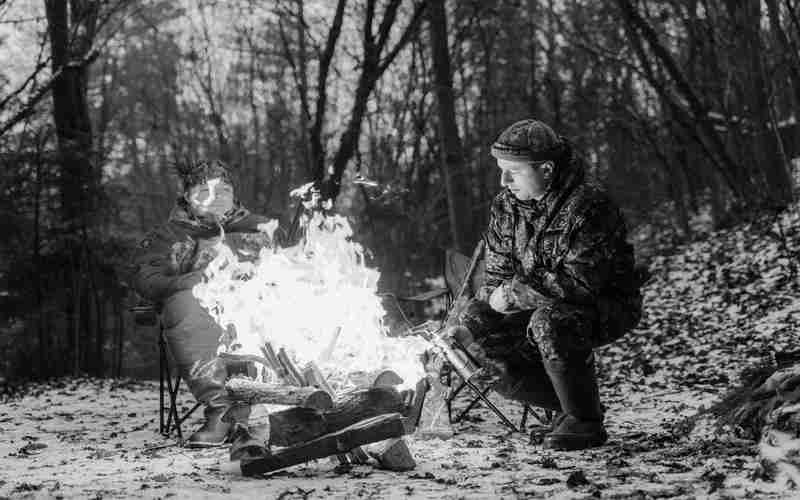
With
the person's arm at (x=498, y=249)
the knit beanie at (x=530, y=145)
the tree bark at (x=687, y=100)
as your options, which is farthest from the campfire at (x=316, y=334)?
the tree bark at (x=687, y=100)

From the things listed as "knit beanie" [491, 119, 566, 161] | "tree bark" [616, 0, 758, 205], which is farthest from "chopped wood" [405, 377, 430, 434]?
"tree bark" [616, 0, 758, 205]

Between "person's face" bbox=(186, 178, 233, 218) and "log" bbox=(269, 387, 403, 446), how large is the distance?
1971 mm

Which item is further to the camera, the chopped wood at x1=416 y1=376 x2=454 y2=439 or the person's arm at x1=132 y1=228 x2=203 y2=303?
the person's arm at x1=132 y1=228 x2=203 y2=303

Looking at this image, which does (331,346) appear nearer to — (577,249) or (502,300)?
(502,300)

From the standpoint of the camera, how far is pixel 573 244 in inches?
147

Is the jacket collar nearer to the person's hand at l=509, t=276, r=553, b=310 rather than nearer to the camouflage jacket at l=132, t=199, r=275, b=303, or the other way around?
the camouflage jacket at l=132, t=199, r=275, b=303

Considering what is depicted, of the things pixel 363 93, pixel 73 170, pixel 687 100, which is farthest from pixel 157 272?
pixel 687 100

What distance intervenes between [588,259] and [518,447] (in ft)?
3.13

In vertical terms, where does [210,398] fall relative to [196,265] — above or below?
below

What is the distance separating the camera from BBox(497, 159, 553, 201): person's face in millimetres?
3869

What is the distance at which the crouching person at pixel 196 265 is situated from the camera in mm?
4555

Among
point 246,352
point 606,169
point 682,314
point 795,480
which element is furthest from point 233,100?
point 795,480

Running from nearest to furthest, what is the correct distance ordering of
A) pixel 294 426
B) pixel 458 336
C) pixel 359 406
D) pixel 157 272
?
1. pixel 294 426
2. pixel 359 406
3. pixel 458 336
4. pixel 157 272

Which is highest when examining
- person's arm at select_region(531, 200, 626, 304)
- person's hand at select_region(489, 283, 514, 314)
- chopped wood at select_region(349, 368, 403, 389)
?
person's arm at select_region(531, 200, 626, 304)
